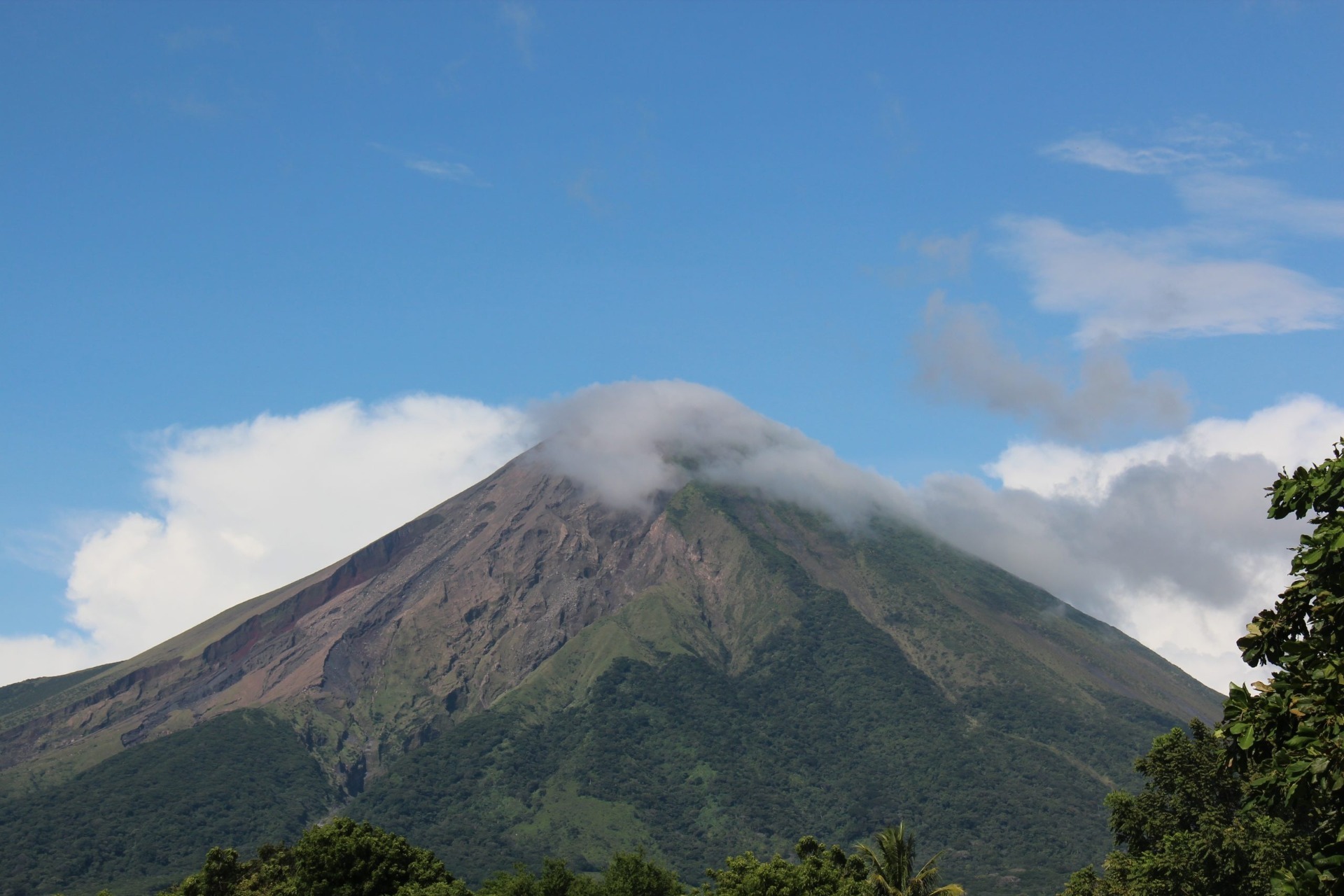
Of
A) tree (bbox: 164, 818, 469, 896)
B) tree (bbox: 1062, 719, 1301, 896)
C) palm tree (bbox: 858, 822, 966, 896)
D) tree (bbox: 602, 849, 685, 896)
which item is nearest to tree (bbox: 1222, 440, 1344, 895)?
palm tree (bbox: 858, 822, 966, 896)

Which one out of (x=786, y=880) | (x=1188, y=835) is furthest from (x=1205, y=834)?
(x=786, y=880)

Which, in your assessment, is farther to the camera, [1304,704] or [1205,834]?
[1205,834]

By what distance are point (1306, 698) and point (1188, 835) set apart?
143 ft

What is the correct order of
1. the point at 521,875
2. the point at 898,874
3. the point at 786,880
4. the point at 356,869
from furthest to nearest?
the point at 521,875, the point at 356,869, the point at 786,880, the point at 898,874

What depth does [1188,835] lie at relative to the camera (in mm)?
57375

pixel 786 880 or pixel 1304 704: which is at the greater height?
pixel 1304 704

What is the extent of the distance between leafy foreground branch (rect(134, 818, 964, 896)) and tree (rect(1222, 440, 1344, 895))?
107ft

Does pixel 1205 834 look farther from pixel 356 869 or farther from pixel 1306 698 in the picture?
pixel 1306 698

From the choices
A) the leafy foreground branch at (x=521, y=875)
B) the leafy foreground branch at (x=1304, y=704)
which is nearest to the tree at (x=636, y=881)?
the leafy foreground branch at (x=521, y=875)

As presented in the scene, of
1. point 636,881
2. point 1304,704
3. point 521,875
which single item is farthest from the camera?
point 636,881

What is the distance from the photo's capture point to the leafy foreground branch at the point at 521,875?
178 feet

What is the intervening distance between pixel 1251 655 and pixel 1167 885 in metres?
38.1

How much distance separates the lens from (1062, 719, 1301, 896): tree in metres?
54.8

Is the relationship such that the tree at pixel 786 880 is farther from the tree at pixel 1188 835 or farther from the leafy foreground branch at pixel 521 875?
the tree at pixel 1188 835
